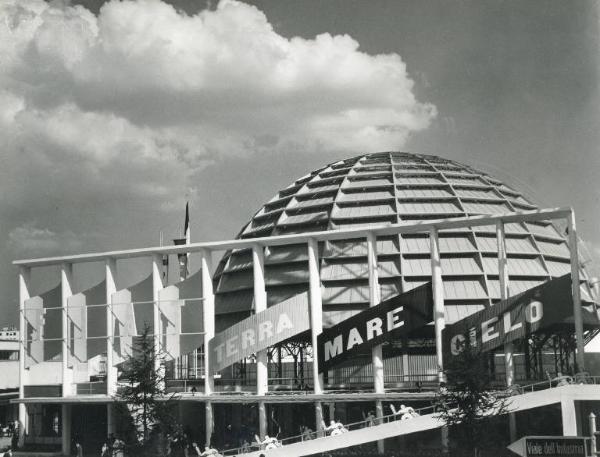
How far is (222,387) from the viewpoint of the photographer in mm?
52812

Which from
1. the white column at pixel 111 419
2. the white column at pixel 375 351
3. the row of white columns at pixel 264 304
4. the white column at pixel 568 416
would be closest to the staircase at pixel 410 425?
the white column at pixel 568 416

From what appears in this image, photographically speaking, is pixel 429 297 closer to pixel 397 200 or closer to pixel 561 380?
pixel 561 380

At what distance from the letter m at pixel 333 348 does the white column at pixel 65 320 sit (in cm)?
2011

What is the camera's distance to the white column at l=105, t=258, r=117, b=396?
53188 millimetres

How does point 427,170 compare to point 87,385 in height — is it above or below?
above

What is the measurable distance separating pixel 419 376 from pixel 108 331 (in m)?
21.3

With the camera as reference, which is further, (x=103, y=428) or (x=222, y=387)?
(x=103, y=428)

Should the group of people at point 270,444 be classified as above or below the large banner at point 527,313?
below

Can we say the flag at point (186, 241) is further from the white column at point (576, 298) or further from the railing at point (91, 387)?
the white column at point (576, 298)

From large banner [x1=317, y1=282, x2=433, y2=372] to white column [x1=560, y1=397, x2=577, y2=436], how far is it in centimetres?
952

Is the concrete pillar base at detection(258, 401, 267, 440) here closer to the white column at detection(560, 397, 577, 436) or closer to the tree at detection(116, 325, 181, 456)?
the tree at detection(116, 325, 181, 456)

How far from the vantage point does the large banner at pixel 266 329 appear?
48188mm

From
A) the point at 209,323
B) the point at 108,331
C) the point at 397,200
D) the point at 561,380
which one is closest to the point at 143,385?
the point at 209,323

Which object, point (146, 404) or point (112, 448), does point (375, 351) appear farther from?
point (112, 448)
